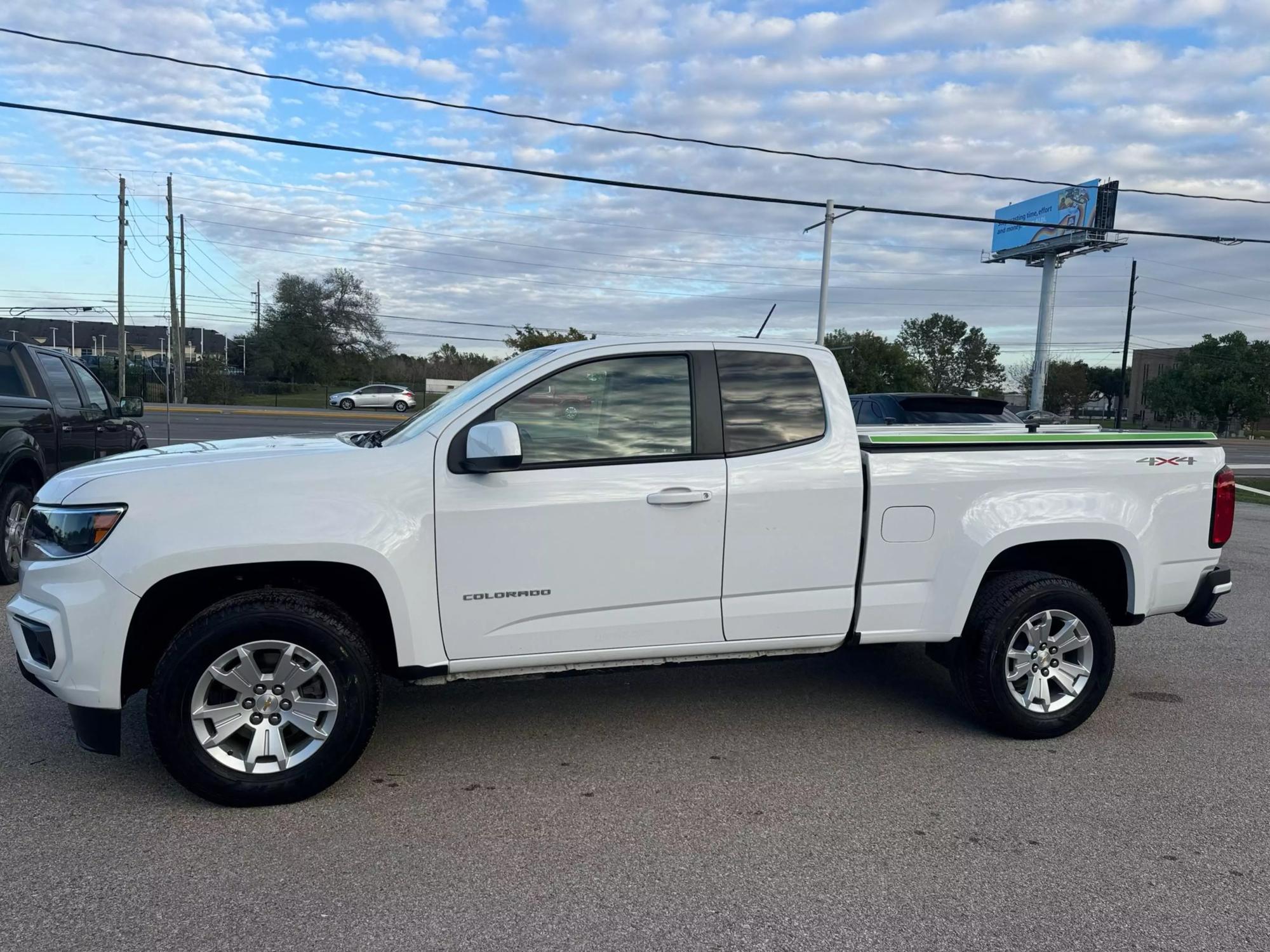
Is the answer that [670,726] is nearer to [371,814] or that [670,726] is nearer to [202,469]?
[371,814]

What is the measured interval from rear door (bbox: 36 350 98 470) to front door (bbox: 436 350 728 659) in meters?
5.90

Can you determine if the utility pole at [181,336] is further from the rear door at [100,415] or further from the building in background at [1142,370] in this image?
the building in background at [1142,370]

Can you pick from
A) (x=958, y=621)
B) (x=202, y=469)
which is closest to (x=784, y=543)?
(x=958, y=621)

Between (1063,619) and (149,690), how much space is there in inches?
162

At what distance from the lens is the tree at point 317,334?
7112cm

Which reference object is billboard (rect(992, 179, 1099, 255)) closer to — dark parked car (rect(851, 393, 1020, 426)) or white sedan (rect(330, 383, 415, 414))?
white sedan (rect(330, 383, 415, 414))

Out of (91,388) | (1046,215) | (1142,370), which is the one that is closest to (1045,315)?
(1046,215)

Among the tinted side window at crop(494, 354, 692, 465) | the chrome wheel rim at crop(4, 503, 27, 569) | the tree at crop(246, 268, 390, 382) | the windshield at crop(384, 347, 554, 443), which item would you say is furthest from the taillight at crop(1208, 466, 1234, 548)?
the tree at crop(246, 268, 390, 382)

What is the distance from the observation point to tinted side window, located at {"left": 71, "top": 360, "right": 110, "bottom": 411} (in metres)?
8.90

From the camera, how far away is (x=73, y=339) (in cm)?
8594

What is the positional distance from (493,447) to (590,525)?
56 cm

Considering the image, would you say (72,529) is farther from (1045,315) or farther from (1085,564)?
(1045,315)

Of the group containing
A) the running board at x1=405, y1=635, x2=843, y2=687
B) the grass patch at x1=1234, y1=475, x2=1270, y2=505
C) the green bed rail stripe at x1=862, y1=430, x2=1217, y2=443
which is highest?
the green bed rail stripe at x1=862, y1=430, x2=1217, y2=443

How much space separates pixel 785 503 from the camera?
4234 mm
